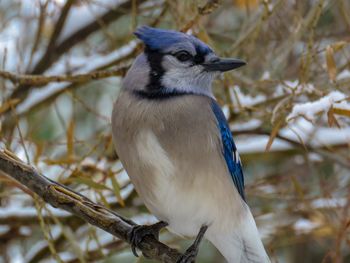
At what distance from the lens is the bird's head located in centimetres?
279

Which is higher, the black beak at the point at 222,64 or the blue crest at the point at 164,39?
the blue crest at the point at 164,39

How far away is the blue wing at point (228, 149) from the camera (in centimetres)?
281

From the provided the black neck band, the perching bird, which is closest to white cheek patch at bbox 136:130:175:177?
the perching bird

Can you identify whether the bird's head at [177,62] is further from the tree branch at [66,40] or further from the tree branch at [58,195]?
the tree branch at [66,40]

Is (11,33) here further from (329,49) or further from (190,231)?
(329,49)

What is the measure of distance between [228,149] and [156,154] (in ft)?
1.16

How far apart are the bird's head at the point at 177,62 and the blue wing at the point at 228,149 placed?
0.10 metres

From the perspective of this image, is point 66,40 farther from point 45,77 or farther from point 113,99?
point 45,77

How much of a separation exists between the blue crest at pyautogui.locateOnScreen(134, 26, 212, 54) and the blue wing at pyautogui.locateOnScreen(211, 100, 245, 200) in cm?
23

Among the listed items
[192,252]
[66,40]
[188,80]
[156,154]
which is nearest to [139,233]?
[192,252]

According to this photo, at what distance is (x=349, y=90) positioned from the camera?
10.3ft

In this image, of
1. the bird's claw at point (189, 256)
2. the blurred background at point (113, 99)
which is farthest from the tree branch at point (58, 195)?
the blurred background at point (113, 99)

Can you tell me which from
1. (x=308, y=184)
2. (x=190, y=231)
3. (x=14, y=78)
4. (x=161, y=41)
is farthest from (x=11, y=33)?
(x=308, y=184)

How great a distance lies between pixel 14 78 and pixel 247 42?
1.05m
